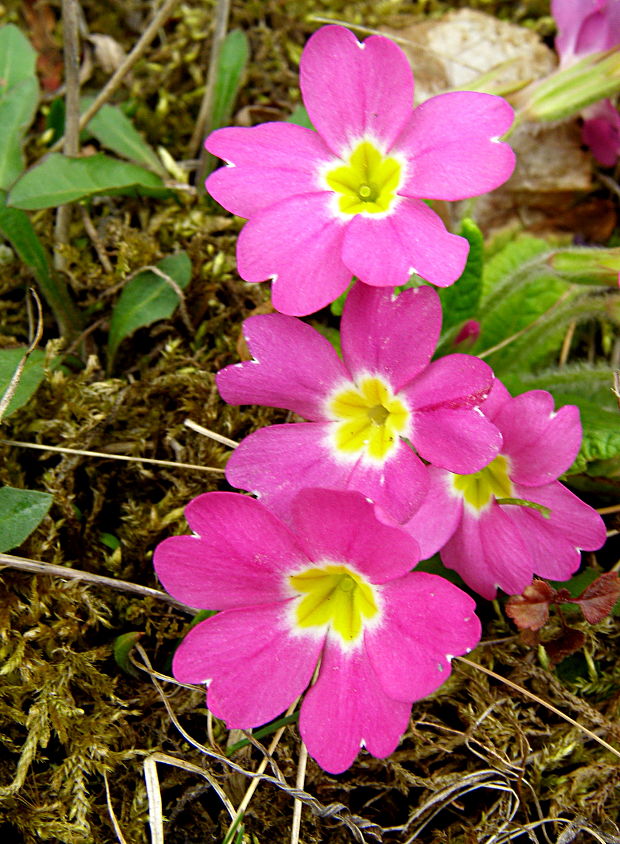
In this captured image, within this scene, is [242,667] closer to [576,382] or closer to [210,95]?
[576,382]

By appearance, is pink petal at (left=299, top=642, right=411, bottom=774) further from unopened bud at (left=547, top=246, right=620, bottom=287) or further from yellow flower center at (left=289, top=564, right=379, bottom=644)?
unopened bud at (left=547, top=246, right=620, bottom=287)

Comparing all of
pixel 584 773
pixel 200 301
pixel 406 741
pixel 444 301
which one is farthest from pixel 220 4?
pixel 584 773

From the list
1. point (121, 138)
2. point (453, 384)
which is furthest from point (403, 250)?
point (121, 138)

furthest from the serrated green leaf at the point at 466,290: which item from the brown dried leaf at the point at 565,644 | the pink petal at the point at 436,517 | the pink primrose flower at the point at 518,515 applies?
the brown dried leaf at the point at 565,644

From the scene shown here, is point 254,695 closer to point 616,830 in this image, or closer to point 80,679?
point 80,679

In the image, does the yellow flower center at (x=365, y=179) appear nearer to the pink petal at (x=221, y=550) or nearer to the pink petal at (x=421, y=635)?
the pink petal at (x=221, y=550)

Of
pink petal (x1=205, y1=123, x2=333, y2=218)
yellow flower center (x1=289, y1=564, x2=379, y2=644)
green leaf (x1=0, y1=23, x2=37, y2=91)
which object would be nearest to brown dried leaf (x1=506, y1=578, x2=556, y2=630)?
yellow flower center (x1=289, y1=564, x2=379, y2=644)
